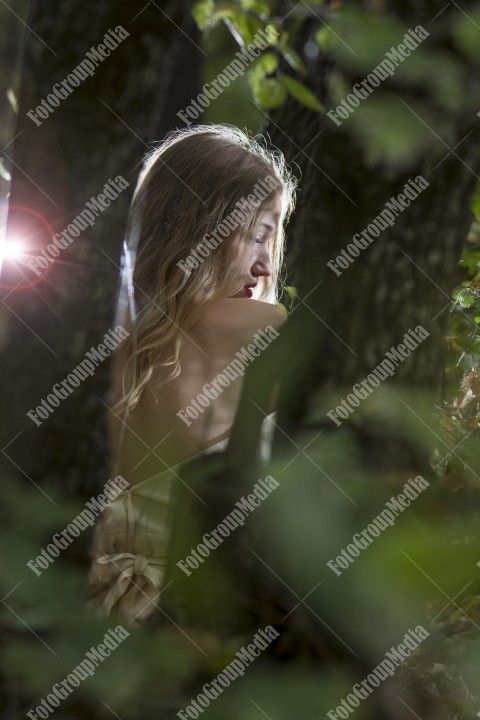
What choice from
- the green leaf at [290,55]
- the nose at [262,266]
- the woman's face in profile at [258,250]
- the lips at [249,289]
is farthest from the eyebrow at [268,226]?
the green leaf at [290,55]

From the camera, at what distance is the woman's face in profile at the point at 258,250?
2719 millimetres

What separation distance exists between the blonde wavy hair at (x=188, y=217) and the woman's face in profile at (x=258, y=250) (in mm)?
22

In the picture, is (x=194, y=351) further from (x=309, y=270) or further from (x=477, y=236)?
(x=309, y=270)

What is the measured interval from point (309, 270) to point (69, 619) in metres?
0.52

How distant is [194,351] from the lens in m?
2.34

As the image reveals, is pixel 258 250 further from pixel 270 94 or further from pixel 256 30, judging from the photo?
pixel 256 30

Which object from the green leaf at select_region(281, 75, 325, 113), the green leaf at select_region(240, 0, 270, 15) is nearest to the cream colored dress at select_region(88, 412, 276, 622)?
the green leaf at select_region(281, 75, 325, 113)

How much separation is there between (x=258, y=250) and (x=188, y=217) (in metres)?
0.31

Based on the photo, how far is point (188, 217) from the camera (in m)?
2.59

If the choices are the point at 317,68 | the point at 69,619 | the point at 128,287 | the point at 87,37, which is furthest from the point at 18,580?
the point at 317,68

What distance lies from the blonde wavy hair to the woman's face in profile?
2 cm

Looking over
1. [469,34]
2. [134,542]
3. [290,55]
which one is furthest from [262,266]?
[469,34]

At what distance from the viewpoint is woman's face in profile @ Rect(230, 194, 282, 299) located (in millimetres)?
2719

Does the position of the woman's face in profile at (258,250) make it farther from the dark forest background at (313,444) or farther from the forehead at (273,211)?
the dark forest background at (313,444)
